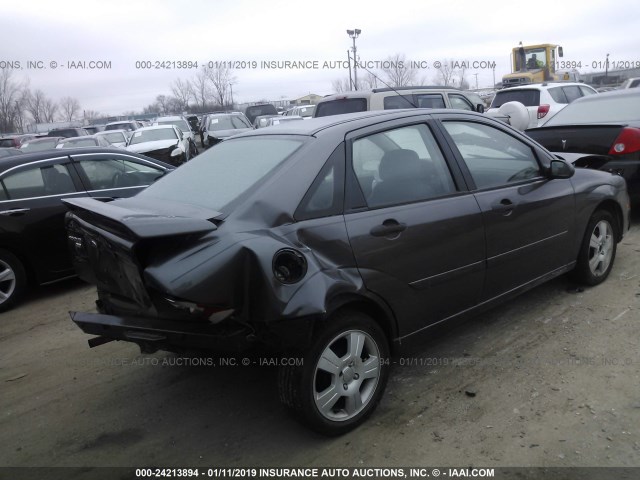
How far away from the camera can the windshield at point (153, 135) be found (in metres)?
14.9

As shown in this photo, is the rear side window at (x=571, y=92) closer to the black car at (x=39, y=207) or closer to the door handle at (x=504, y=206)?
the door handle at (x=504, y=206)

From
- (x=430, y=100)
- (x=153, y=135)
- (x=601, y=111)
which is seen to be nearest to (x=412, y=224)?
(x=601, y=111)

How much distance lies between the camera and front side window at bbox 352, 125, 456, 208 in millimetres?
3133

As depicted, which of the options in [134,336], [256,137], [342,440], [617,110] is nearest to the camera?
[134,336]

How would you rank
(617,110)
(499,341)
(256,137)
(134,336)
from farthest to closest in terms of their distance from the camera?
1. (617,110)
2. (499,341)
3. (256,137)
4. (134,336)

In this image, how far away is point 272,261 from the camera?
2553mm

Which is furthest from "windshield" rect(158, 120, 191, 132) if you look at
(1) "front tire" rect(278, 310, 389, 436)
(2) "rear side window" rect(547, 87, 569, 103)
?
(1) "front tire" rect(278, 310, 389, 436)

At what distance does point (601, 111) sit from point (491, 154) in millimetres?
4490

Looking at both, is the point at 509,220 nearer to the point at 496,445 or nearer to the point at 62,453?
the point at 496,445

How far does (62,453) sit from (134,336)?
0.88 meters

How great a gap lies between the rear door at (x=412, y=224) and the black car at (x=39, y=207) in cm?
384

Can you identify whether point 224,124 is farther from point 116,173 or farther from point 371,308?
point 371,308

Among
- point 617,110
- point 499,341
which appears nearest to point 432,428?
point 499,341

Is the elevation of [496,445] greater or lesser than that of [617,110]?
lesser
